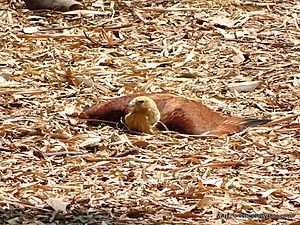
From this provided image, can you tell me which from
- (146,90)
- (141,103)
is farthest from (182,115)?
(146,90)

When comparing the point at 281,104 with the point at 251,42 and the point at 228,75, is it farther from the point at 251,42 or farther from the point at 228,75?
the point at 251,42

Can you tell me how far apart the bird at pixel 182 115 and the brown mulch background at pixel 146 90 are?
74 mm

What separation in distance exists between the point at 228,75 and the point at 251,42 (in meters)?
0.80

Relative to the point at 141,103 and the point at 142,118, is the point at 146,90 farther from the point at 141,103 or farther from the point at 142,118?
the point at 142,118

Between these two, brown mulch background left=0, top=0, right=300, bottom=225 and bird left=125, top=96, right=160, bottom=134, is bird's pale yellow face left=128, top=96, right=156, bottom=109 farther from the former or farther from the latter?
brown mulch background left=0, top=0, right=300, bottom=225

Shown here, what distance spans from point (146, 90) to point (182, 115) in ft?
2.58

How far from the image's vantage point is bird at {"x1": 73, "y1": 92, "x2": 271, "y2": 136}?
5.30 metres

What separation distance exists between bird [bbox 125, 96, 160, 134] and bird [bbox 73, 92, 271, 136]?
41 millimetres

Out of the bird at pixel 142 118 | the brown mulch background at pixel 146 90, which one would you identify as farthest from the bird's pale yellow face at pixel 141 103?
the brown mulch background at pixel 146 90

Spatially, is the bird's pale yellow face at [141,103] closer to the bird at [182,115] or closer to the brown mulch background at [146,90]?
the bird at [182,115]

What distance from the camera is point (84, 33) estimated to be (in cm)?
713

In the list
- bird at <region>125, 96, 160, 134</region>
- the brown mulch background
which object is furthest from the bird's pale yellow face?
the brown mulch background

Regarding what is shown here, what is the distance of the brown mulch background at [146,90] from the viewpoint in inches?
168

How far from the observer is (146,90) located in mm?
6105
